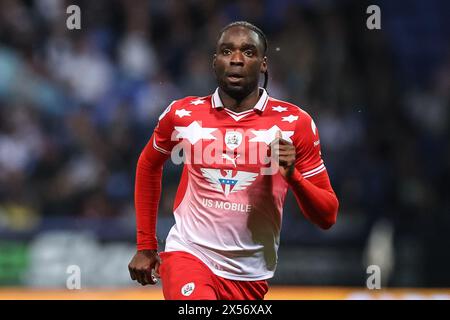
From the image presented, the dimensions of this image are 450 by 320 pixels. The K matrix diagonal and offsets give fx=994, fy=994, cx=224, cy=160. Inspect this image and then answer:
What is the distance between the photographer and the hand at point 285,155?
4.70m

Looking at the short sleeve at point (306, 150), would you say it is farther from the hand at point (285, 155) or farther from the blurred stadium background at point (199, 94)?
the blurred stadium background at point (199, 94)

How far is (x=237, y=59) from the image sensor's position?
5.05 meters

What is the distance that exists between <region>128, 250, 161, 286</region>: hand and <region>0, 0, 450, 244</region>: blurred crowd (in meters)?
4.25

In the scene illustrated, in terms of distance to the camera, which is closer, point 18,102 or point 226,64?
point 226,64

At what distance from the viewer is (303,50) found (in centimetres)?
1060

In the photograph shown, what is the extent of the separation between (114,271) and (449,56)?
4.79m

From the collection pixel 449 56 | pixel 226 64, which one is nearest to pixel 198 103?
pixel 226 64

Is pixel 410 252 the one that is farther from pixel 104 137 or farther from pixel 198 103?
pixel 198 103

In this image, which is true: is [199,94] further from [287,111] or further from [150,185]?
[287,111]

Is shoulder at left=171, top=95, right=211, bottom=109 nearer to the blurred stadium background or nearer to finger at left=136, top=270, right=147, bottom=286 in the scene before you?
finger at left=136, top=270, right=147, bottom=286

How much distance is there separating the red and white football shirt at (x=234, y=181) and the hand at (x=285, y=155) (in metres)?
0.38
